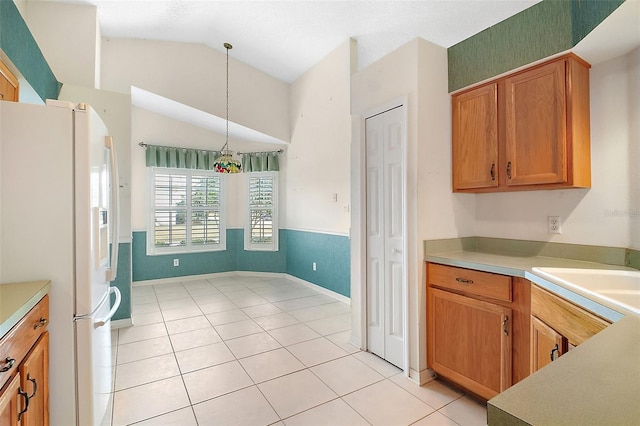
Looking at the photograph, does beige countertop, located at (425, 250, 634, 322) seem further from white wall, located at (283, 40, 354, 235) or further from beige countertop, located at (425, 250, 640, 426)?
white wall, located at (283, 40, 354, 235)

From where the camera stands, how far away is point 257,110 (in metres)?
4.96

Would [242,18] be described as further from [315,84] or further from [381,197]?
[381,197]

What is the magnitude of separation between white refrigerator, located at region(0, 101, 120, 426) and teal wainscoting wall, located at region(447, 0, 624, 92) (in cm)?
235

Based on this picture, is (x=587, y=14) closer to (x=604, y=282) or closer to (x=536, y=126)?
(x=536, y=126)

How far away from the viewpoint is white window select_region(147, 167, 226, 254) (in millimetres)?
5059

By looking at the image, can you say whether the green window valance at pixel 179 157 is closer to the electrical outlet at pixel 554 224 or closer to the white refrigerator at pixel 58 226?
the white refrigerator at pixel 58 226

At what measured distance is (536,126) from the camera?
1887mm

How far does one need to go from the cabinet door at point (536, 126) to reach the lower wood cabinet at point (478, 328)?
0.70m

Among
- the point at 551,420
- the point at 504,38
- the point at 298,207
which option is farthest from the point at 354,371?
the point at 298,207

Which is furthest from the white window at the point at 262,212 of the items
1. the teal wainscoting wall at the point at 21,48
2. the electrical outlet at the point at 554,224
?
the electrical outlet at the point at 554,224

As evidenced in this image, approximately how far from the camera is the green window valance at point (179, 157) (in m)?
4.92

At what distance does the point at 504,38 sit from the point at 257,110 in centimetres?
374

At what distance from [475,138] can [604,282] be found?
47.6 inches

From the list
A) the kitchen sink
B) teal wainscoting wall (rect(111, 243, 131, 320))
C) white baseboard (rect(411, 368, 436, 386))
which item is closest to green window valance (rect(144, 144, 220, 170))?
teal wainscoting wall (rect(111, 243, 131, 320))
